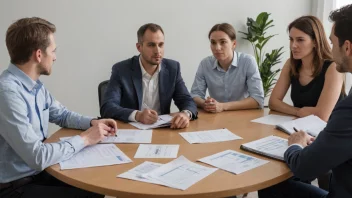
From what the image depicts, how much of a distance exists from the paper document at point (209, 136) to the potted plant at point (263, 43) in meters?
2.18

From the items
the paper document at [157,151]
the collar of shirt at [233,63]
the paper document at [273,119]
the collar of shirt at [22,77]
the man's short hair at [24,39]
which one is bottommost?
the paper document at [273,119]

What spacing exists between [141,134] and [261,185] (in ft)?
2.44

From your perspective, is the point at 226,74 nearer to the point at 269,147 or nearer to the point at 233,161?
the point at 269,147

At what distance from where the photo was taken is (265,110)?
229 cm

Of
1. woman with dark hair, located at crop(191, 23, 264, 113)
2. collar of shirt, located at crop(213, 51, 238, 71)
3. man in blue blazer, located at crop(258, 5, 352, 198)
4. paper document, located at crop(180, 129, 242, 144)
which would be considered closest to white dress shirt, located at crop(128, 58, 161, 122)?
woman with dark hair, located at crop(191, 23, 264, 113)

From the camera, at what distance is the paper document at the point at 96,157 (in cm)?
133

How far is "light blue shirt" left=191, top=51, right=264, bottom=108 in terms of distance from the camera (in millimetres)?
2521

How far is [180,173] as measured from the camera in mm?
1239

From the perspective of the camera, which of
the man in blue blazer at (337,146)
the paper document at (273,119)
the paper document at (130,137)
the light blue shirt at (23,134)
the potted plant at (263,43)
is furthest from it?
the potted plant at (263,43)

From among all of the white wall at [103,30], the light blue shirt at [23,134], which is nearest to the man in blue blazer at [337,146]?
the light blue shirt at [23,134]

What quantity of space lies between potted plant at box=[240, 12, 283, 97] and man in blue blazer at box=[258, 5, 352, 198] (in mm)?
2465

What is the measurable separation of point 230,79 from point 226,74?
50 mm

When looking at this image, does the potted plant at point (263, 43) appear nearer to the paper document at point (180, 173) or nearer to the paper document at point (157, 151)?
the paper document at point (157, 151)

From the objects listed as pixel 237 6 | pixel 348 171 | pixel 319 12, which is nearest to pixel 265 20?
pixel 237 6
